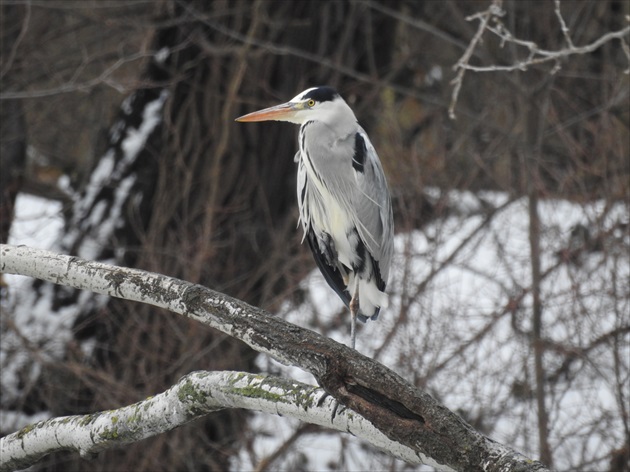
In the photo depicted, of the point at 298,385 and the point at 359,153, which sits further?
the point at 359,153

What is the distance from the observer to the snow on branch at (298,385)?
2.11 meters

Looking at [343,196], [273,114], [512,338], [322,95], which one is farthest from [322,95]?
[512,338]

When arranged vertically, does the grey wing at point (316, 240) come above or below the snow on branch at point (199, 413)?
above

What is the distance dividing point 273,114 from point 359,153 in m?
0.37

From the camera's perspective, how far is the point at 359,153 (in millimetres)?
3824

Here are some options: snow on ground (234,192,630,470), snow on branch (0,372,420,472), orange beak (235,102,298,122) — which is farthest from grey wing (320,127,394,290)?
snow on ground (234,192,630,470)

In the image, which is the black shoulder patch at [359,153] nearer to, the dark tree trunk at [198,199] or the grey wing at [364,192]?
the grey wing at [364,192]

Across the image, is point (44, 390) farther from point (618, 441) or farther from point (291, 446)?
point (618, 441)

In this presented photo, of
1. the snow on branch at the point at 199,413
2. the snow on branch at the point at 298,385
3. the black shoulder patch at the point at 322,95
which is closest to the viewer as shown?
the snow on branch at the point at 298,385

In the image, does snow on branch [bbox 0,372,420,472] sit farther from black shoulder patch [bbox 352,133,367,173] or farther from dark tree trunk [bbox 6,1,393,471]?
dark tree trunk [bbox 6,1,393,471]

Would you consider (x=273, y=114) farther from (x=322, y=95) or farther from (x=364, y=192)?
(x=364, y=192)

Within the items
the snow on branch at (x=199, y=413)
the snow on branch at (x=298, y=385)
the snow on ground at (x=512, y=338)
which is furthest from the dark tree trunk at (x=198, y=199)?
the snow on branch at (x=298, y=385)

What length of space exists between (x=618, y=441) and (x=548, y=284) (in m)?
0.94

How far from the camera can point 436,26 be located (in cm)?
741
